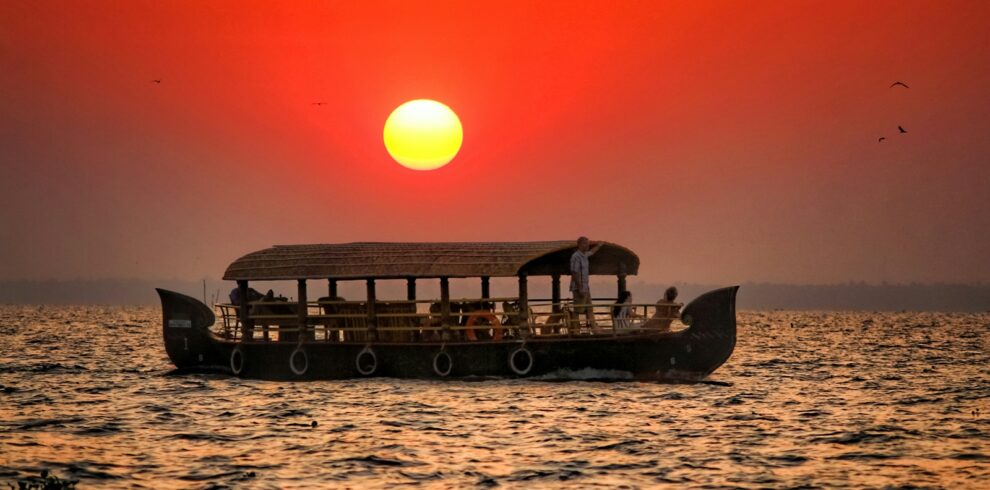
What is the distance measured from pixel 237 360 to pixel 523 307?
8838mm

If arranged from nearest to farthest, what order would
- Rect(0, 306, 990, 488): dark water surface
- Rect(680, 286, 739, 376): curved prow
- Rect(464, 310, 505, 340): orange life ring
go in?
Rect(0, 306, 990, 488): dark water surface < Rect(680, 286, 739, 376): curved prow < Rect(464, 310, 505, 340): orange life ring

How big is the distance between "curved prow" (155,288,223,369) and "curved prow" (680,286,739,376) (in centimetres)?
1382

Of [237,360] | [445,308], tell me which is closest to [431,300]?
[445,308]

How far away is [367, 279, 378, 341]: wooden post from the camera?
31.7 meters

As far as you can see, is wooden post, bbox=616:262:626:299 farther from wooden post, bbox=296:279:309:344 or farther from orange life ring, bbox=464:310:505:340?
wooden post, bbox=296:279:309:344

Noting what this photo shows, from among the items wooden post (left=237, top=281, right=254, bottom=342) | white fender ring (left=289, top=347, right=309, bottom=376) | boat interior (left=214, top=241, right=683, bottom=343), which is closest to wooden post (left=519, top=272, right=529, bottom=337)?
boat interior (left=214, top=241, right=683, bottom=343)

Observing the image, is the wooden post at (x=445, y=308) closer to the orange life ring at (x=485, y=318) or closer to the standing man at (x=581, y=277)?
the orange life ring at (x=485, y=318)

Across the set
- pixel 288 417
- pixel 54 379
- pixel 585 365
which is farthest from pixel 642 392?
pixel 54 379

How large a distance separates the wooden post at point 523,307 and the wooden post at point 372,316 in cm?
393

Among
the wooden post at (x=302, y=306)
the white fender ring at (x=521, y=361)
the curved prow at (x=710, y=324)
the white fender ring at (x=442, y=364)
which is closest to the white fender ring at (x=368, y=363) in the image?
the white fender ring at (x=442, y=364)

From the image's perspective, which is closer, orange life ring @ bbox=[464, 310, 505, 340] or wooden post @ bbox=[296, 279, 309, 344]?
orange life ring @ bbox=[464, 310, 505, 340]

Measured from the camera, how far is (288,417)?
27703 millimetres

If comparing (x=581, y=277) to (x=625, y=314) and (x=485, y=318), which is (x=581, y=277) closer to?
(x=625, y=314)

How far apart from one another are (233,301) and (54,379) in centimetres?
1065
